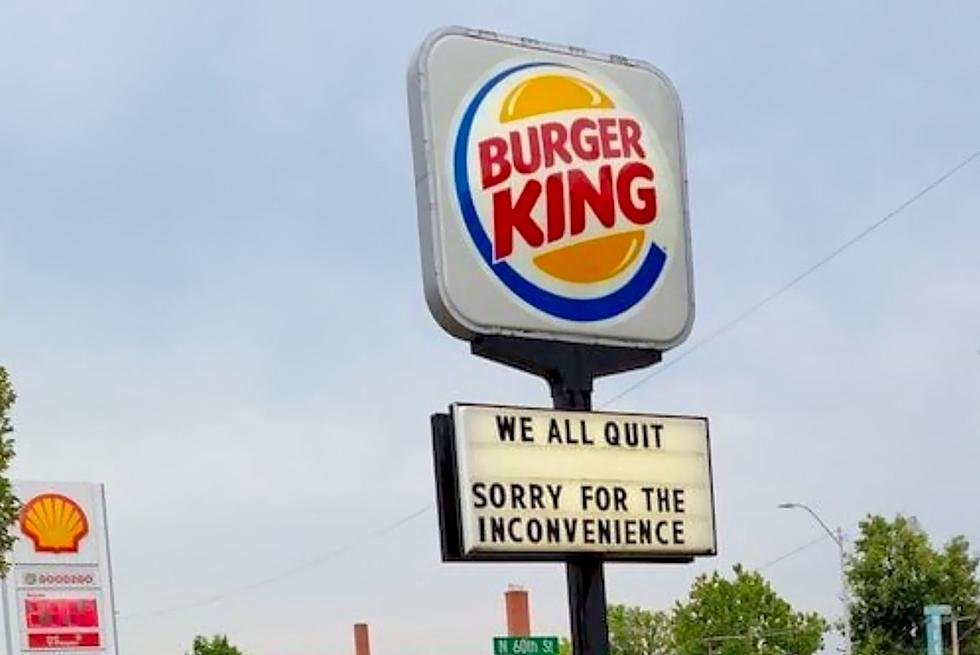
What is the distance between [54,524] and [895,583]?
89.5ft

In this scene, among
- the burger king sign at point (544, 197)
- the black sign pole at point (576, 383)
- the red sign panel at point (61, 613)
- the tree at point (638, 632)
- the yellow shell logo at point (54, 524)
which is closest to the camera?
the burger king sign at point (544, 197)

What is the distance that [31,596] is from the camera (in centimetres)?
3956

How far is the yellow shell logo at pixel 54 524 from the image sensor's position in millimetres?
39938

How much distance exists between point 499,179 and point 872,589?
47.3 m

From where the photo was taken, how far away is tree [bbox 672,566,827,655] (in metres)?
65.6

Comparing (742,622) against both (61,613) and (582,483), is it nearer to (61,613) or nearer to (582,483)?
(61,613)

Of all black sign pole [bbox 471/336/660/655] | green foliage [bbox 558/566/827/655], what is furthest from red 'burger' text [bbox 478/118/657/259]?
green foliage [bbox 558/566/827/655]

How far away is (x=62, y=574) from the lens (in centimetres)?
4016

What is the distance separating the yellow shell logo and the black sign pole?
102 ft

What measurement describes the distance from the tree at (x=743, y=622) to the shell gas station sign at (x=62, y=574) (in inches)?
1216

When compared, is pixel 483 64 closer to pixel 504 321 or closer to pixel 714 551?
pixel 504 321

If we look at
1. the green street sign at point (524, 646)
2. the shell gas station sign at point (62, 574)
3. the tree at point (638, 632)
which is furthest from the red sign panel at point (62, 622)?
the tree at point (638, 632)

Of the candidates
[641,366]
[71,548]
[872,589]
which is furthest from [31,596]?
[641,366]

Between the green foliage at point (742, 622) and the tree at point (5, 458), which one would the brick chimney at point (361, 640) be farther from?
the tree at point (5, 458)
